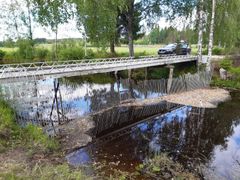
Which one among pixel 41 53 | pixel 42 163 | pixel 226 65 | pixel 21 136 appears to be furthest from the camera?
pixel 41 53

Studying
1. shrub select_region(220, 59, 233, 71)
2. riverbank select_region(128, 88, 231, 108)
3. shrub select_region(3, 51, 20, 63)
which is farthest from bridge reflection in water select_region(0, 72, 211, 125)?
shrub select_region(3, 51, 20, 63)

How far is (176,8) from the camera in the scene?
87.0 ft

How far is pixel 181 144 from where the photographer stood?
1177cm

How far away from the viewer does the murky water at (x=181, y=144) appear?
32.7 ft

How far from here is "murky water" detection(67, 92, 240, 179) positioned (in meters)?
9.95

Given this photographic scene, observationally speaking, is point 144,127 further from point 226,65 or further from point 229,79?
point 226,65

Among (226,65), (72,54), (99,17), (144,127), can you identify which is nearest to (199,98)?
(226,65)

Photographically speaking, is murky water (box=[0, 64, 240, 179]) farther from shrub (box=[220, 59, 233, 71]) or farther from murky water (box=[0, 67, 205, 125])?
shrub (box=[220, 59, 233, 71])

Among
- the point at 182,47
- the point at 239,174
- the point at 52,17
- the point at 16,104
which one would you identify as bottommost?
the point at 239,174

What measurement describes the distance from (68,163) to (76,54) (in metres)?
22.2

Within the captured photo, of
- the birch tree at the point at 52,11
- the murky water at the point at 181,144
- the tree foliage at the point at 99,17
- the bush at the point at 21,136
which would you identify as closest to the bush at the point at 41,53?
the birch tree at the point at 52,11

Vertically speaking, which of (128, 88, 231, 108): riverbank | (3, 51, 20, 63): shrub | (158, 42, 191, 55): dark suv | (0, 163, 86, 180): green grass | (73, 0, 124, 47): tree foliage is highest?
(73, 0, 124, 47): tree foliage

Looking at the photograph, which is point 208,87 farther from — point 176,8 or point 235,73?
point 176,8

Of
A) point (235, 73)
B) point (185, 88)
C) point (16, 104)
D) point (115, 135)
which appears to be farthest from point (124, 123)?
point (235, 73)
